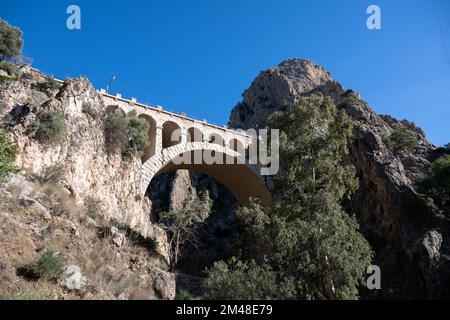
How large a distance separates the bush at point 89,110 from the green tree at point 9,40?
10343 millimetres

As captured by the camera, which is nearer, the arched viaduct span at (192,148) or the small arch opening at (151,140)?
the arched viaduct span at (192,148)

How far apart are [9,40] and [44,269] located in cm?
2114

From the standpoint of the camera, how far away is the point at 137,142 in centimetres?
2152

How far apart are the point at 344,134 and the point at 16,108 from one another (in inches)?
537

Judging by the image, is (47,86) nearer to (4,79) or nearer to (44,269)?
(4,79)

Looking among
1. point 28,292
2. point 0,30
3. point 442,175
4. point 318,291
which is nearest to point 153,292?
point 28,292

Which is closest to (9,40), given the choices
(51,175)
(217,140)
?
(217,140)

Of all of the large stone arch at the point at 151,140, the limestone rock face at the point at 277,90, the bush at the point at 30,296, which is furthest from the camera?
the limestone rock face at the point at 277,90

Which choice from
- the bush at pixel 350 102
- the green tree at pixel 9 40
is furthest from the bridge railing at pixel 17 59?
the bush at pixel 350 102

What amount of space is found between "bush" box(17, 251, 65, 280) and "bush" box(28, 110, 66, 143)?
7.35 m

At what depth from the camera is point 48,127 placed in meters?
14.6

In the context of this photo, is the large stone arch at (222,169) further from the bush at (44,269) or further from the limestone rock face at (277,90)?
the limestone rock face at (277,90)

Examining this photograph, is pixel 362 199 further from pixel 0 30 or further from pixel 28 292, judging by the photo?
pixel 0 30

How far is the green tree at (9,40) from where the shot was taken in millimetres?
24094
